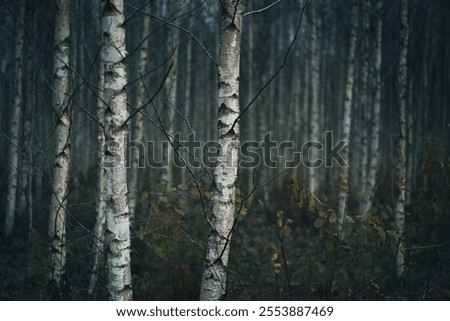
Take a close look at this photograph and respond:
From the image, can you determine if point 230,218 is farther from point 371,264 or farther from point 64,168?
point 371,264

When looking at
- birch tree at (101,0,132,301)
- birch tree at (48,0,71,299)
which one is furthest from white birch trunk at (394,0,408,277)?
birch tree at (48,0,71,299)

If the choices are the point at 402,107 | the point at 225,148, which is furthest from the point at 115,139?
the point at 402,107

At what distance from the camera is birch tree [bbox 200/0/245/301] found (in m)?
2.90

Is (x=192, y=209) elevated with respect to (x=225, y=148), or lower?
lower

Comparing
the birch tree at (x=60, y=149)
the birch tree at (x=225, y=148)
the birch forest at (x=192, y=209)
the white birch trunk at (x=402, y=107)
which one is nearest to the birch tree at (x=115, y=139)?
the birch forest at (x=192, y=209)

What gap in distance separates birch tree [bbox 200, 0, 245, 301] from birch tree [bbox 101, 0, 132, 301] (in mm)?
671

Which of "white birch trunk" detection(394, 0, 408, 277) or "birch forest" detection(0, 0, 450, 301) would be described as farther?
"white birch trunk" detection(394, 0, 408, 277)

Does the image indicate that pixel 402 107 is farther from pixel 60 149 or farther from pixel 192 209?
pixel 60 149

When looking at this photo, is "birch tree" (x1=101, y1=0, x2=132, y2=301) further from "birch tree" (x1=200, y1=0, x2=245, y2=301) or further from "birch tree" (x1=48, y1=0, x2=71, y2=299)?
"birch tree" (x1=48, y1=0, x2=71, y2=299)

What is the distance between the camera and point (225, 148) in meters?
2.90

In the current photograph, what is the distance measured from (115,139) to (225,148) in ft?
2.67

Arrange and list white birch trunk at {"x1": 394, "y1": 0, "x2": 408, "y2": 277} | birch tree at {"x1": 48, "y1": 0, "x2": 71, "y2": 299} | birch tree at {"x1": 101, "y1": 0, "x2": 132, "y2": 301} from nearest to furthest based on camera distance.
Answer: birch tree at {"x1": 101, "y1": 0, "x2": 132, "y2": 301}
birch tree at {"x1": 48, "y1": 0, "x2": 71, "y2": 299}
white birch trunk at {"x1": 394, "y1": 0, "x2": 408, "y2": 277}

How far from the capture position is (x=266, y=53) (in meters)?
13.4
